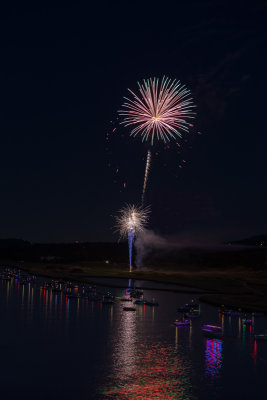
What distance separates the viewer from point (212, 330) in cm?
6906

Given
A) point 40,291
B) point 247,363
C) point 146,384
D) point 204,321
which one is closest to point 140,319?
point 204,321

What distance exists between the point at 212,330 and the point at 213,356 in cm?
1377

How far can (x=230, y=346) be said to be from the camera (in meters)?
61.3

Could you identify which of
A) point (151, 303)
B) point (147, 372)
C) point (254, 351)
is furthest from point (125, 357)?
point (151, 303)

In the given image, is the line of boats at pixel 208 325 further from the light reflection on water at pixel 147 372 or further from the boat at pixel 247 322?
the light reflection on water at pixel 147 372

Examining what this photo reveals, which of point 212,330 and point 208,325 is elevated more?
Result: point 208,325

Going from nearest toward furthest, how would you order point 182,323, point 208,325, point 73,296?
point 208,325 < point 182,323 < point 73,296

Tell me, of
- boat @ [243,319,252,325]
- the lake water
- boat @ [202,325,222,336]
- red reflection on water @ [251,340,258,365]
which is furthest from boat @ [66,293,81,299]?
red reflection on water @ [251,340,258,365]

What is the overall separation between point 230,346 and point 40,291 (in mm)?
76061

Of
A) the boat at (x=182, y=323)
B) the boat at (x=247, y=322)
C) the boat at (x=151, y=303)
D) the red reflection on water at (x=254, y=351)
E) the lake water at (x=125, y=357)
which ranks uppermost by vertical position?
the boat at (x=247, y=322)

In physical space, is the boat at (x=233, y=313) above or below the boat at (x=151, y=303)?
above

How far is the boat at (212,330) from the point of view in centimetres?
6738

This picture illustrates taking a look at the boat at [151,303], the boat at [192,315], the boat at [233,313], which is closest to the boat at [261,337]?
the boat at [233,313]

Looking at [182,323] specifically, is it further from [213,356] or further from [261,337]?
[213,356]
